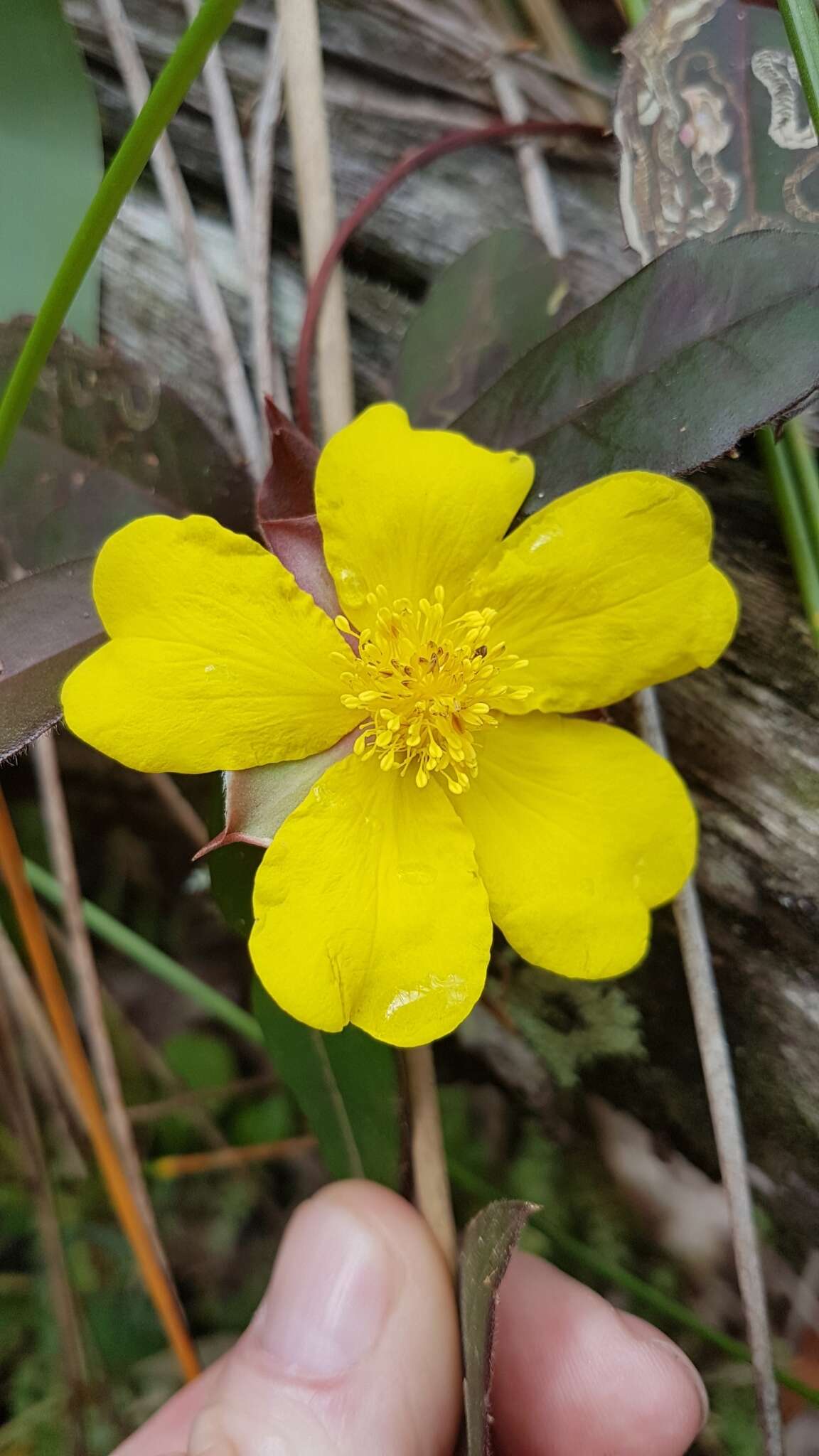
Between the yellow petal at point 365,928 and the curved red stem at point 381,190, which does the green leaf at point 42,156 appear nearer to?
the curved red stem at point 381,190

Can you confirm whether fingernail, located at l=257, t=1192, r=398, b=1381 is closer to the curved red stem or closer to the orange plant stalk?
the orange plant stalk

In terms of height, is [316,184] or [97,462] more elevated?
[316,184]

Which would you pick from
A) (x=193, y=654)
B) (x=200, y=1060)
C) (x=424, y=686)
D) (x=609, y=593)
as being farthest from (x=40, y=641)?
(x=200, y=1060)

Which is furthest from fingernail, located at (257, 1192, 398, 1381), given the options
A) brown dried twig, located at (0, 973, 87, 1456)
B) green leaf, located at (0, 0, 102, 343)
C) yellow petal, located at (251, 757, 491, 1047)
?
green leaf, located at (0, 0, 102, 343)

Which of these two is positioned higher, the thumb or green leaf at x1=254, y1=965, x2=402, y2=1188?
green leaf at x1=254, y1=965, x2=402, y2=1188

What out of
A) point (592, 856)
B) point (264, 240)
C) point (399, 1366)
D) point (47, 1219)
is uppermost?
point (264, 240)

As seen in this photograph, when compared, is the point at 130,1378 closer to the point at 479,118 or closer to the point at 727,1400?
the point at 727,1400

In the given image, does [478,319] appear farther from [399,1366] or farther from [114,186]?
[399,1366]
